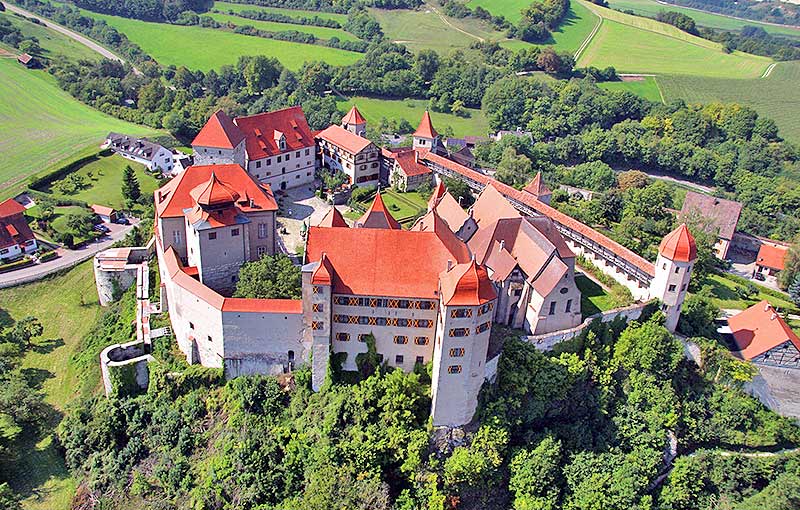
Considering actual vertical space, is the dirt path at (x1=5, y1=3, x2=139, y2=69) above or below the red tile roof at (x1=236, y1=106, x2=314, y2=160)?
below

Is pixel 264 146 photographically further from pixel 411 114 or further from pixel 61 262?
pixel 411 114

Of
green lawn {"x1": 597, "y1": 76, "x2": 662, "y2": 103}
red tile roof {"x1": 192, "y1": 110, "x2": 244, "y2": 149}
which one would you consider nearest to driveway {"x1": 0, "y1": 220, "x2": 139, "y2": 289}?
red tile roof {"x1": 192, "y1": 110, "x2": 244, "y2": 149}

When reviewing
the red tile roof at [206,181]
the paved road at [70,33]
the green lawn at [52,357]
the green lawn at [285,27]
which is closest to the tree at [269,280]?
the red tile roof at [206,181]

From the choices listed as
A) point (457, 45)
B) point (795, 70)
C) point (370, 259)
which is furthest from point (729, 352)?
point (795, 70)

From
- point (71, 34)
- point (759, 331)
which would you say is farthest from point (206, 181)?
point (71, 34)

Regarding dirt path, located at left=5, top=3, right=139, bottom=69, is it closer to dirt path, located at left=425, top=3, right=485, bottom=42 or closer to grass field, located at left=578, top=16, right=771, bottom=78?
dirt path, located at left=425, top=3, right=485, bottom=42

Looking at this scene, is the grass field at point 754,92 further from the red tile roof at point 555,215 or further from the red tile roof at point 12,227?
the red tile roof at point 12,227

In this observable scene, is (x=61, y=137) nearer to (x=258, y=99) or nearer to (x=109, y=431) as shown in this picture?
(x=258, y=99)
